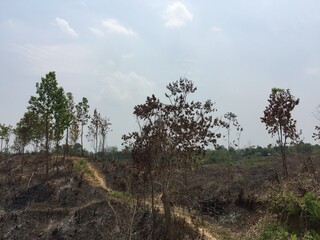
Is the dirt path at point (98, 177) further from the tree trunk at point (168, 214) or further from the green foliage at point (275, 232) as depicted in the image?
the green foliage at point (275, 232)

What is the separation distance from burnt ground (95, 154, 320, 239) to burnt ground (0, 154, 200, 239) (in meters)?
1.79

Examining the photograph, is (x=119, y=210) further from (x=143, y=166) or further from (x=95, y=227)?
(x=143, y=166)

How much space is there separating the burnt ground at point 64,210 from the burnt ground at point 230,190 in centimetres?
179

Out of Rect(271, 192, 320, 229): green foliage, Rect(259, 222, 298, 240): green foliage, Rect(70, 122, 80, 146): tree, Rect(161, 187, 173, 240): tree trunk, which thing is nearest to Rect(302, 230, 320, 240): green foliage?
Rect(259, 222, 298, 240): green foliage

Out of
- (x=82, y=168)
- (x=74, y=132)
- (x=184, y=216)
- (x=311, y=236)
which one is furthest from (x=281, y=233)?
(x=74, y=132)

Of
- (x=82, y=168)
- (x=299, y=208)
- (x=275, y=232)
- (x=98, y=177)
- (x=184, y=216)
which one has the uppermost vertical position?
(x=82, y=168)

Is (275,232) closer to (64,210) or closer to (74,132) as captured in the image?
(64,210)

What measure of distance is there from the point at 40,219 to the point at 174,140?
13246 millimetres

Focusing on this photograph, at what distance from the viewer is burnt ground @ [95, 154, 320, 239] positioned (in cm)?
1645

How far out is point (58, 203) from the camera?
27281 millimetres

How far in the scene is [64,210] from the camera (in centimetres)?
2556

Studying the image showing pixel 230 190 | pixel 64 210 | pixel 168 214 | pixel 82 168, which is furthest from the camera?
pixel 82 168

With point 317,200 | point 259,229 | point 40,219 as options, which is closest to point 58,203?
point 40,219

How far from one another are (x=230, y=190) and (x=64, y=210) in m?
12.8
